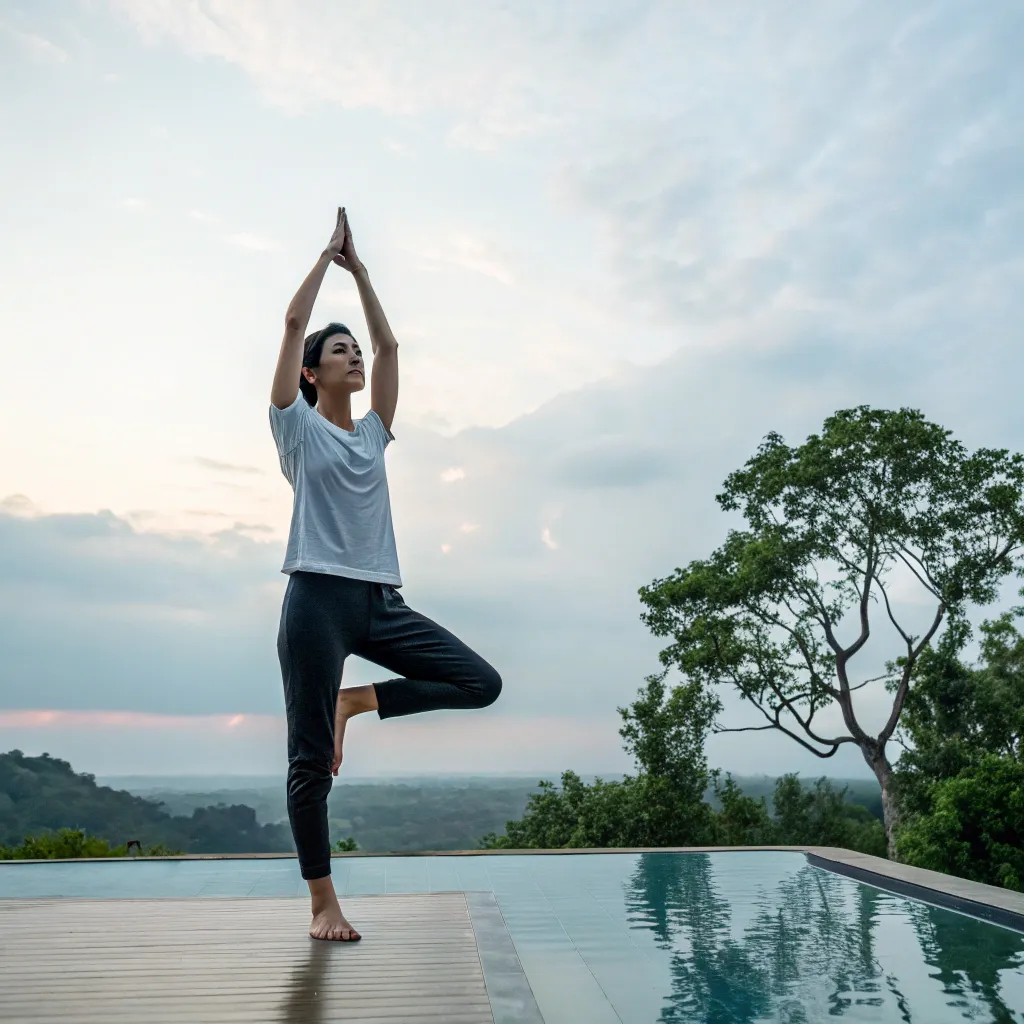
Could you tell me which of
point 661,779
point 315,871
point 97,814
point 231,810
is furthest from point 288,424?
point 97,814

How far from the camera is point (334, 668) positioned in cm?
228

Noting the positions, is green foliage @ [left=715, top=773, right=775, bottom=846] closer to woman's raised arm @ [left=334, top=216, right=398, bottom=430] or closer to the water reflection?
the water reflection

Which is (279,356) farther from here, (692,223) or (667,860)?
(692,223)

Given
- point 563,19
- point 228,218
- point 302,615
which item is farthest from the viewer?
point 228,218

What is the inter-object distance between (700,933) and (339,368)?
6.55 ft

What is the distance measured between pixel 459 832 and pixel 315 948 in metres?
11.9

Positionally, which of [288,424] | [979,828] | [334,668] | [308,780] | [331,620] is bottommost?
[979,828]

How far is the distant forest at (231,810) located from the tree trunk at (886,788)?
2.85ft

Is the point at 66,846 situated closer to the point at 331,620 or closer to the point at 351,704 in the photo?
the point at 351,704

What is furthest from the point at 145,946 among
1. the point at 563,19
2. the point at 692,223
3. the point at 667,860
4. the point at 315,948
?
the point at 692,223

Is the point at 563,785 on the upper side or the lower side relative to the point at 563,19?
lower

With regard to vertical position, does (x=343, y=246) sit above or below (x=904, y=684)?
above

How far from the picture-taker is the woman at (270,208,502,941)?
2.28 metres

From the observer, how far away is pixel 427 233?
893 cm
